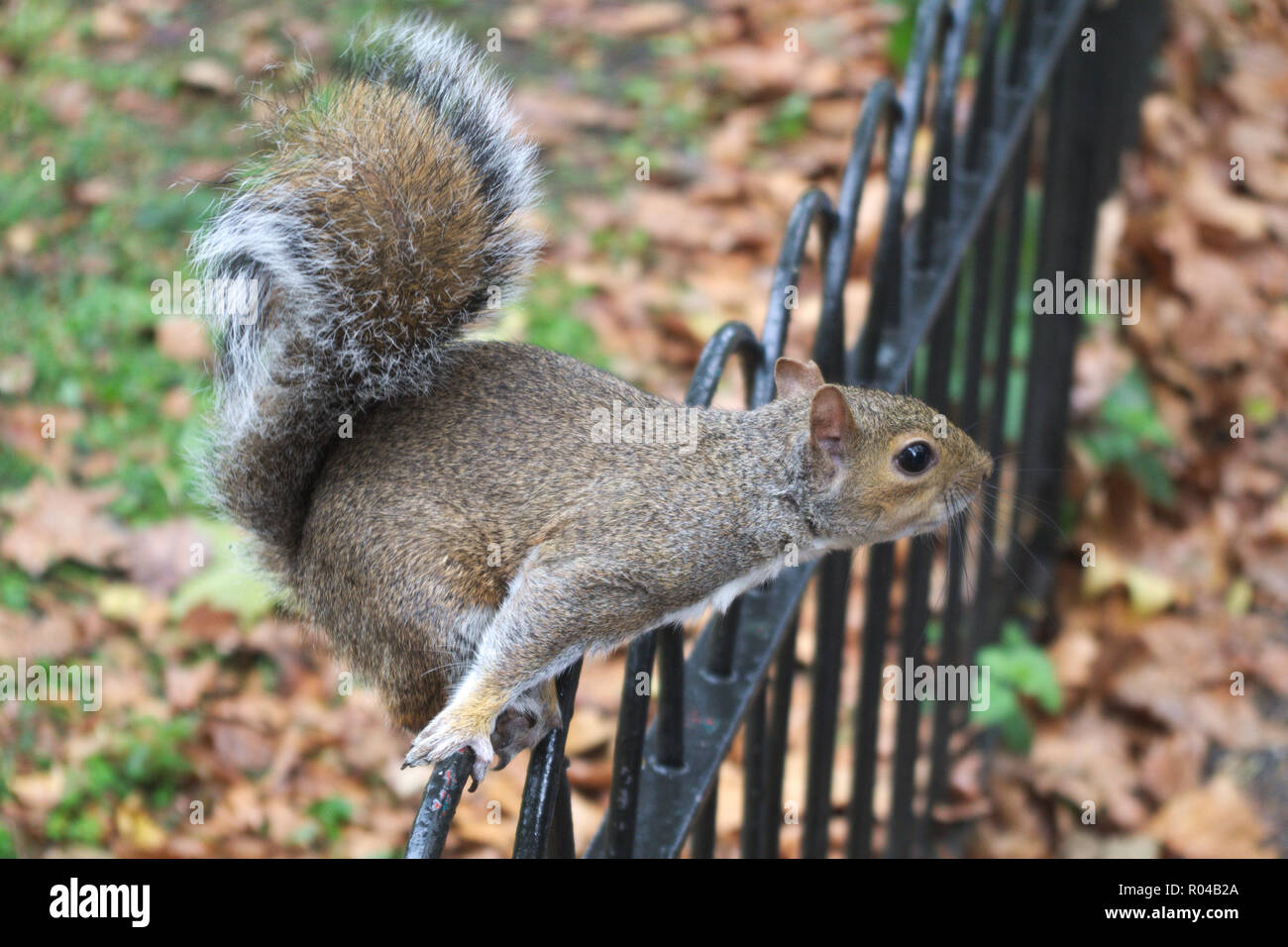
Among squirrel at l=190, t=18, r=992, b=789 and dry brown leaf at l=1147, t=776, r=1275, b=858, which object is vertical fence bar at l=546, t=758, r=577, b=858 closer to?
squirrel at l=190, t=18, r=992, b=789

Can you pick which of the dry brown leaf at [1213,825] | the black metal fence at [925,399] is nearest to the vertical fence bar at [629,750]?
the black metal fence at [925,399]

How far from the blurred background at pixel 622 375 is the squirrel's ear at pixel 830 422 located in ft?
2.28

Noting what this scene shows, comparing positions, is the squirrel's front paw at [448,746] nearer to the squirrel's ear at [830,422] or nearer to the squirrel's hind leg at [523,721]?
the squirrel's hind leg at [523,721]

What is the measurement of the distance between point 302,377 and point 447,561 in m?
0.25

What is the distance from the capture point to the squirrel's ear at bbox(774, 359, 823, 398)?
5.69 ft

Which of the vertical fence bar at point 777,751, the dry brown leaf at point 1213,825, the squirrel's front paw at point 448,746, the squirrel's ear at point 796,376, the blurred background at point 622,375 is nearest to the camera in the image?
the squirrel's front paw at point 448,746

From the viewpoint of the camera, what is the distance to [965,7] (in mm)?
2285

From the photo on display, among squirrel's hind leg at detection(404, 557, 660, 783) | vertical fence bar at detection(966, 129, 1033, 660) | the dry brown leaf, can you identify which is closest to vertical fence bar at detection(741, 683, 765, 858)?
squirrel's hind leg at detection(404, 557, 660, 783)

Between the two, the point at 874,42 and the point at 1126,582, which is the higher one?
the point at 874,42

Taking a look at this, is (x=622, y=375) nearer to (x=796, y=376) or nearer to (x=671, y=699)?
(x=796, y=376)

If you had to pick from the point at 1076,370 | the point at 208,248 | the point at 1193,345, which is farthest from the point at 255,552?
the point at 1193,345

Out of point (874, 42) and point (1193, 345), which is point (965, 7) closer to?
point (1193, 345)

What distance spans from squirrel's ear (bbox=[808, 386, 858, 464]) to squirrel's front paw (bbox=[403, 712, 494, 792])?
0.49 metres

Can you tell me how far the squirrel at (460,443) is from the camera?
5.04ft
